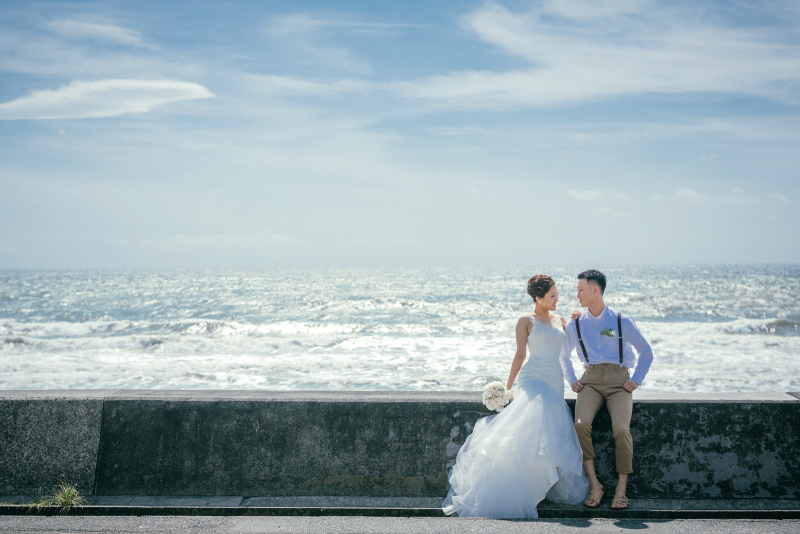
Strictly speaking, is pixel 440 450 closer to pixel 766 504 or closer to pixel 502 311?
pixel 766 504

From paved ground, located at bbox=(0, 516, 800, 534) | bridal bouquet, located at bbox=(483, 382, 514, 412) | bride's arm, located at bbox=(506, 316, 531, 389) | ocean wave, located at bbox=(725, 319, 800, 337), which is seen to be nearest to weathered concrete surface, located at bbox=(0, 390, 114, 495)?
paved ground, located at bbox=(0, 516, 800, 534)

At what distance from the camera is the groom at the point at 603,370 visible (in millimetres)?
3941

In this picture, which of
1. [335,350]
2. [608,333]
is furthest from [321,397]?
[335,350]

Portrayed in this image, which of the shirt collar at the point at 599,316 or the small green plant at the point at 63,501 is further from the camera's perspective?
the shirt collar at the point at 599,316

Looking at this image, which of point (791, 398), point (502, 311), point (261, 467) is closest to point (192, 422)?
point (261, 467)

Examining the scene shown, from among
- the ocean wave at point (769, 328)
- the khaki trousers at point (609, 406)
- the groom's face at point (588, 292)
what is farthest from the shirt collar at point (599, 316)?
the ocean wave at point (769, 328)

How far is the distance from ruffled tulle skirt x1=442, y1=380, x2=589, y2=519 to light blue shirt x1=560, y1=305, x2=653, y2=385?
49 cm

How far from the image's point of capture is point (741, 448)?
409cm

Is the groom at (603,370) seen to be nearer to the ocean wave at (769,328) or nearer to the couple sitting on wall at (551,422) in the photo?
the couple sitting on wall at (551,422)

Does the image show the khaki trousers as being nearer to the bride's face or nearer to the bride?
the bride

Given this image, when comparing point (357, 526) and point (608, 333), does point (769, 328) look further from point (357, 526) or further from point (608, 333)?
point (357, 526)

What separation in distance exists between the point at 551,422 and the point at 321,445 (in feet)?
5.50

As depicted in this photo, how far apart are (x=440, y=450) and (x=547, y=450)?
77 cm

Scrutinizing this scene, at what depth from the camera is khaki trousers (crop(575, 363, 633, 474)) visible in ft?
12.9
